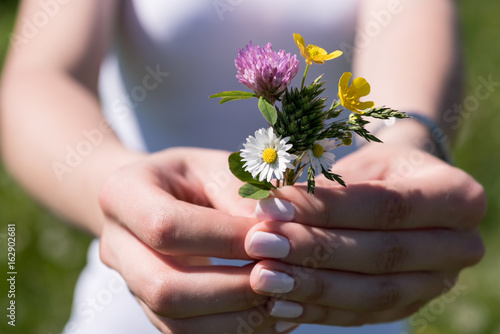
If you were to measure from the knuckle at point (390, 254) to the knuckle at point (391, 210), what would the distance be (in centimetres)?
3

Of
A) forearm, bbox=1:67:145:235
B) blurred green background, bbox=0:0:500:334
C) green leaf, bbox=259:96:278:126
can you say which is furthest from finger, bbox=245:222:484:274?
blurred green background, bbox=0:0:500:334

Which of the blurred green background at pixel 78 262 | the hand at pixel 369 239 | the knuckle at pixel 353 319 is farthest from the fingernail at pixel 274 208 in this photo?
the blurred green background at pixel 78 262

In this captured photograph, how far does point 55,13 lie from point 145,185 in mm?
791

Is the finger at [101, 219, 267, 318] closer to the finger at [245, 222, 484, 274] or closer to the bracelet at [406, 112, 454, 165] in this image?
the finger at [245, 222, 484, 274]

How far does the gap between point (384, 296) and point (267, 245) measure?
0.32m

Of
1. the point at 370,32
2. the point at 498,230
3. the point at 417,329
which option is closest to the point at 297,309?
the point at 370,32

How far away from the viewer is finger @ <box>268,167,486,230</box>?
1.08m

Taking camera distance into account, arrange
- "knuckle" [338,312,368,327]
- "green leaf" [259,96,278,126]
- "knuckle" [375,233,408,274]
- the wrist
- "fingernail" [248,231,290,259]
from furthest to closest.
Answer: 1. the wrist
2. "knuckle" [338,312,368,327]
3. "knuckle" [375,233,408,274]
4. "fingernail" [248,231,290,259]
5. "green leaf" [259,96,278,126]

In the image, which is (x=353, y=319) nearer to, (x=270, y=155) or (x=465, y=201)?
(x=465, y=201)

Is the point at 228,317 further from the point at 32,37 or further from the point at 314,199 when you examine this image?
the point at 32,37

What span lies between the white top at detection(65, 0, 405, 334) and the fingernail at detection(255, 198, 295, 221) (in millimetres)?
631

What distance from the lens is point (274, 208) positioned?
1058 millimetres

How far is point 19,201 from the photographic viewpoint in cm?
340

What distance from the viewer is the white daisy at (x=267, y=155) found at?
3.07 feet
